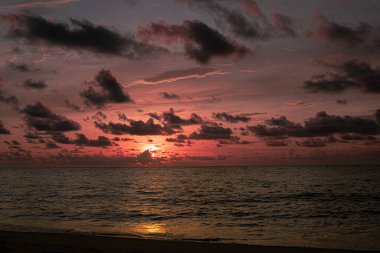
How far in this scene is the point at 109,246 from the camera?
19.0 metres

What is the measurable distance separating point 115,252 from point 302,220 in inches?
806

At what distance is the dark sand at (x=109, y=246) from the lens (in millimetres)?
17875

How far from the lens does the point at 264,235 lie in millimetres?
25594

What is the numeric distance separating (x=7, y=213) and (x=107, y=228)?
606 inches

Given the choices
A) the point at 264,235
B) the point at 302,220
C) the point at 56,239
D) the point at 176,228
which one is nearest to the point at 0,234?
the point at 56,239

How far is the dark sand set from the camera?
17.9 metres

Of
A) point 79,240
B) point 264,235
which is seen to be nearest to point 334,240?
point 264,235

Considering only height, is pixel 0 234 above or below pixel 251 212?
above

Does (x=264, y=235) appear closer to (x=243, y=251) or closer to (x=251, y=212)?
(x=243, y=251)

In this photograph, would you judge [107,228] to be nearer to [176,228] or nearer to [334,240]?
[176,228]

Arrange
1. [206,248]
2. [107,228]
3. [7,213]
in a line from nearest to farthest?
[206,248], [107,228], [7,213]

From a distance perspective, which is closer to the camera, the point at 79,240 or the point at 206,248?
the point at 206,248

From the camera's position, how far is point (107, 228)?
92.9 ft

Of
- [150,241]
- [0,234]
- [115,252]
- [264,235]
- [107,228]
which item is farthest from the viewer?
[107,228]
